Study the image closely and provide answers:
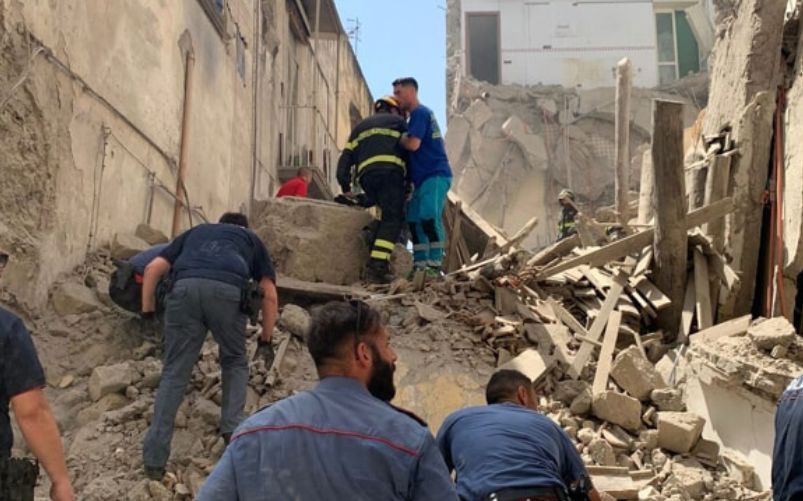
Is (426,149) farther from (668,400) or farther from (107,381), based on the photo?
(107,381)

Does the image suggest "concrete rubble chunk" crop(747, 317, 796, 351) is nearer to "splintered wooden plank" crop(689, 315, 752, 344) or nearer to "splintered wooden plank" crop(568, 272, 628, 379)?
"splintered wooden plank" crop(689, 315, 752, 344)

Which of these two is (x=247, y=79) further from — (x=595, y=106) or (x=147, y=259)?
(x=595, y=106)

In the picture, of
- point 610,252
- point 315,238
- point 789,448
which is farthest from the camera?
point 315,238

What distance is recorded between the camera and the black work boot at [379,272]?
8453 mm

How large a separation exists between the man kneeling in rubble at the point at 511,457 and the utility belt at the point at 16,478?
170 centimetres

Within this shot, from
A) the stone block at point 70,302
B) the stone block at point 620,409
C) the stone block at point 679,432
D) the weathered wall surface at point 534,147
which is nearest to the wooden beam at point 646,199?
the stone block at point 620,409

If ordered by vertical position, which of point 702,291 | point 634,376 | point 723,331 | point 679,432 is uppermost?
point 702,291

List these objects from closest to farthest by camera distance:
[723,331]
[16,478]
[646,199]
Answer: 1. [16,478]
2. [723,331]
3. [646,199]

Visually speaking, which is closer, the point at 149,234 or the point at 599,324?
the point at 599,324

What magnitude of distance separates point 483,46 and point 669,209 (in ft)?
69.1

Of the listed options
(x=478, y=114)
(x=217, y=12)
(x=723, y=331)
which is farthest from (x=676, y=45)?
(x=723, y=331)

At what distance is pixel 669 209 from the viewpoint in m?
7.47

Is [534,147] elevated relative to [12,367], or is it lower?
lower

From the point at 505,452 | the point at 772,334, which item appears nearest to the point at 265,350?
the point at 505,452
